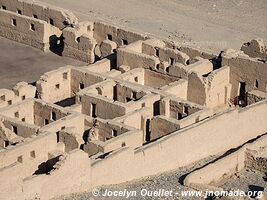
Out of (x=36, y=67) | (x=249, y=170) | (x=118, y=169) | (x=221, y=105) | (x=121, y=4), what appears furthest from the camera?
(x=121, y=4)

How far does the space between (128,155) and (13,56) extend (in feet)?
58.0

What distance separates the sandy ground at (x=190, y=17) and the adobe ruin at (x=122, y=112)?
828cm

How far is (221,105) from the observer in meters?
51.9

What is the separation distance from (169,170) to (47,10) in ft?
59.5

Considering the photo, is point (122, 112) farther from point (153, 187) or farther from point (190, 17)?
point (190, 17)

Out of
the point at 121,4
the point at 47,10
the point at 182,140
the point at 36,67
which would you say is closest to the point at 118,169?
the point at 182,140

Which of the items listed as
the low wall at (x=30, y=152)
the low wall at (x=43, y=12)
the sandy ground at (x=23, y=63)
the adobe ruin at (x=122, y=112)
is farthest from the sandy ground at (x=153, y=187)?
the low wall at (x=43, y=12)

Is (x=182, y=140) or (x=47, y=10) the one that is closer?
(x=182, y=140)

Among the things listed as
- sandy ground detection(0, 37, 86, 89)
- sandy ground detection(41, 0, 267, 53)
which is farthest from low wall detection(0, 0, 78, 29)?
sandy ground detection(41, 0, 267, 53)

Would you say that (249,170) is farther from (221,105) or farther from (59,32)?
(59,32)

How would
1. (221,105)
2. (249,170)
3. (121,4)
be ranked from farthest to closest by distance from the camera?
(121,4)
(221,105)
(249,170)

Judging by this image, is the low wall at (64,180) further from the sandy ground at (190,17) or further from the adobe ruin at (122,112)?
the sandy ground at (190,17)

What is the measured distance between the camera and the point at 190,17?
6981cm

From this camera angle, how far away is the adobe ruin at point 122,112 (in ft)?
137
